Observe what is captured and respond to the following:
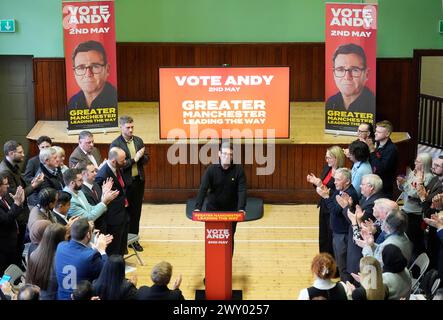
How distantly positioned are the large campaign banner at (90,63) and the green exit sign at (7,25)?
192 centimetres

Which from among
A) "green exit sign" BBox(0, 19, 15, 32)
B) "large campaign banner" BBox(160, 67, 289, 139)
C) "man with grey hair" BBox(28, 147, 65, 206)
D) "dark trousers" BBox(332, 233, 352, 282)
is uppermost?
"green exit sign" BBox(0, 19, 15, 32)

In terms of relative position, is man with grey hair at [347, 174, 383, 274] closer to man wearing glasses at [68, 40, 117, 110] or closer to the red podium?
the red podium

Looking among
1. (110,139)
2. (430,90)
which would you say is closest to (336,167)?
(110,139)

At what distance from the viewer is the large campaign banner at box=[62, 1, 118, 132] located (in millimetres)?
11320

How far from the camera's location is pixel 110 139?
11.5 metres

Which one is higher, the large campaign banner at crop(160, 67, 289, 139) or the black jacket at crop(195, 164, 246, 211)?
the large campaign banner at crop(160, 67, 289, 139)

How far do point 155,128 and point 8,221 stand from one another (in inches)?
187

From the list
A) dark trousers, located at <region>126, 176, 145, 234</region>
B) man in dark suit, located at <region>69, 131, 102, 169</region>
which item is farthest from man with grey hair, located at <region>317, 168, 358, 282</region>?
man in dark suit, located at <region>69, 131, 102, 169</region>

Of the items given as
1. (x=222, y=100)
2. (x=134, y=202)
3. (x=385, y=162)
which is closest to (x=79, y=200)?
(x=134, y=202)

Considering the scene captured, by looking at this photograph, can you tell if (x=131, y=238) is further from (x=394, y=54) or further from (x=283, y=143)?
(x=394, y=54)

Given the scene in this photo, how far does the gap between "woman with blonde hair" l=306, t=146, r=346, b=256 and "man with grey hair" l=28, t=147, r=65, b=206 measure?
261cm

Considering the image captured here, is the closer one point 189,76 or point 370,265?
point 370,265

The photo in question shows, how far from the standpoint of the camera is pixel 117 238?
8602 mm
